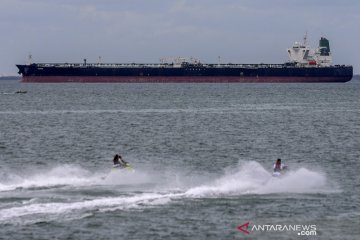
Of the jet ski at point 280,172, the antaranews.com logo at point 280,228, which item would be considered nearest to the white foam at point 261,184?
the jet ski at point 280,172

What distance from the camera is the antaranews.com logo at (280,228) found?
31.0m

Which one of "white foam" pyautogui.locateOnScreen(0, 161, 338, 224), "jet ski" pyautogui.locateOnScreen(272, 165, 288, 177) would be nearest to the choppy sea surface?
"white foam" pyautogui.locateOnScreen(0, 161, 338, 224)

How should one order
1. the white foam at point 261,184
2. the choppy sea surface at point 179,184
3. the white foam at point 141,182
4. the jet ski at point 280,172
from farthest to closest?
1. the jet ski at point 280,172
2. the white foam at point 261,184
3. the white foam at point 141,182
4. the choppy sea surface at point 179,184

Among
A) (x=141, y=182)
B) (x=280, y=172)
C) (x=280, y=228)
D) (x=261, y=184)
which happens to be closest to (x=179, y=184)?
(x=141, y=182)

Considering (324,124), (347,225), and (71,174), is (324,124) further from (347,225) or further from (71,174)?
(347,225)

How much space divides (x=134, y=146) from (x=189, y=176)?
778 inches

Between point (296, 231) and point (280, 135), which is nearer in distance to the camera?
point (296, 231)

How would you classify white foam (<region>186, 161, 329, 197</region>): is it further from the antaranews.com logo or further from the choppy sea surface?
the antaranews.com logo

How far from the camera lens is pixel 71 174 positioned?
4472cm

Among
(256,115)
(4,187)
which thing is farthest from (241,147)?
(256,115)

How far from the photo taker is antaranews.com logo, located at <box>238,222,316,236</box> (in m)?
31.0

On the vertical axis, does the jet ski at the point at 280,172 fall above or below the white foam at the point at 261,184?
above

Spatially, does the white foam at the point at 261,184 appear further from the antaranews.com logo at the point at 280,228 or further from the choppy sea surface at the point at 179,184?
the antaranews.com logo at the point at 280,228

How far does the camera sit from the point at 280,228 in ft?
104
